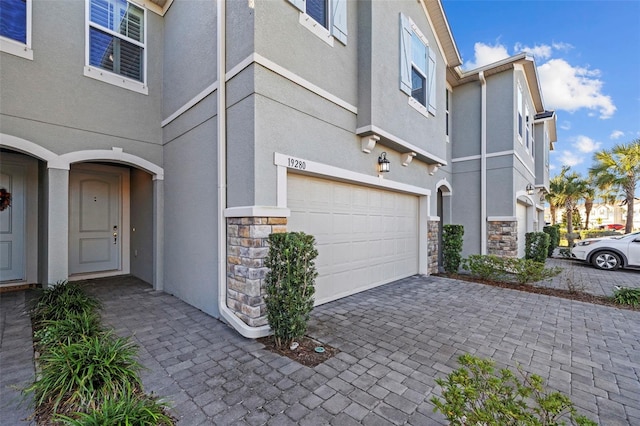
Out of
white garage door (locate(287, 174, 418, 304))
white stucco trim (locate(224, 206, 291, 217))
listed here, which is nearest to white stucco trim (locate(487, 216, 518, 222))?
white garage door (locate(287, 174, 418, 304))

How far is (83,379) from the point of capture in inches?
87.8

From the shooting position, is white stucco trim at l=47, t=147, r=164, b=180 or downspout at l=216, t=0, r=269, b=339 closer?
downspout at l=216, t=0, r=269, b=339

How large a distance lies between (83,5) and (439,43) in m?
8.23

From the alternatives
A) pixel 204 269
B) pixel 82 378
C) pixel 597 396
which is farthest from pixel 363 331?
pixel 82 378

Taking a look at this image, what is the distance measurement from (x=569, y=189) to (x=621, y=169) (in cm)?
451

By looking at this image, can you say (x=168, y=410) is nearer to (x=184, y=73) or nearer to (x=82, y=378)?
(x=82, y=378)

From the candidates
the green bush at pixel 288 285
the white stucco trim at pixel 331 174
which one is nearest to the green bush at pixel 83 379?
the green bush at pixel 288 285

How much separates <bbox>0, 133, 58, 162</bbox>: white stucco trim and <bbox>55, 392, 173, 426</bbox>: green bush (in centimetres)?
443

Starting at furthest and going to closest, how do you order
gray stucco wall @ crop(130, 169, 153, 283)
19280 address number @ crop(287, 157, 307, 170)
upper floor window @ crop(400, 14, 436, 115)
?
gray stucco wall @ crop(130, 169, 153, 283)
upper floor window @ crop(400, 14, 436, 115)
19280 address number @ crop(287, 157, 307, 170)

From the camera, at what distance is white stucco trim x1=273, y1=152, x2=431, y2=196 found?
3.90 meters

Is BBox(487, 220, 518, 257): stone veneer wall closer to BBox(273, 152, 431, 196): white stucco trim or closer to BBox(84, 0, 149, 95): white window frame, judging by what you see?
BBox(273, 152, 431, 196): white stucco trim

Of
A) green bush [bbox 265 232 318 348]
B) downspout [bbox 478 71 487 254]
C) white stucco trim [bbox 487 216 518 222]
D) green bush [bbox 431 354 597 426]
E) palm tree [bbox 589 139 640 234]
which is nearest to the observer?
green bush [bbox 431 354 597 426]

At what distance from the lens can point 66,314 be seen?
140 inches

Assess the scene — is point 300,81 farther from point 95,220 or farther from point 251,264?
point 95,220
